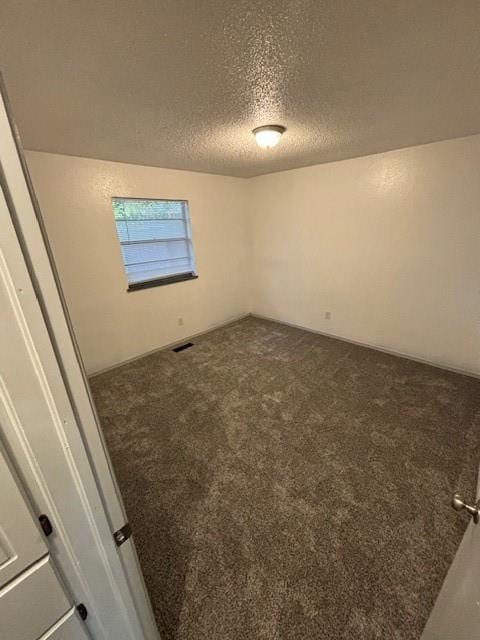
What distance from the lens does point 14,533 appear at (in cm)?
53

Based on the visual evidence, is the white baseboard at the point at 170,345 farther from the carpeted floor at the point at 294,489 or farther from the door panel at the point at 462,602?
the door panel at the point at 462,602

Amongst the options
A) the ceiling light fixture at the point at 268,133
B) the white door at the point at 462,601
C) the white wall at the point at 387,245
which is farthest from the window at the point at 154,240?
the white door at the point at 462,601

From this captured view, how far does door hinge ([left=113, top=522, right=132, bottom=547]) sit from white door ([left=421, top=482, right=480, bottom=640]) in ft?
2.69

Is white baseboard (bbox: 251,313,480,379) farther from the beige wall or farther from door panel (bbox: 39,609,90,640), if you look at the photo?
door panel (bbox: 39,609,90,640)

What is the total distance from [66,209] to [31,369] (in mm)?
2656

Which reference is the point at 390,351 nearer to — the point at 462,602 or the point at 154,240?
the point at 462,602

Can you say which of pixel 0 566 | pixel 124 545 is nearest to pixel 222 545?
pixel 124 545

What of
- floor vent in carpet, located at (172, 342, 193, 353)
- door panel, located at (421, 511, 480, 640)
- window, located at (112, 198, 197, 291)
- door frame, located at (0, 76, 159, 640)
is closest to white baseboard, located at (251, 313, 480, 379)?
floor vent in carpet, located at (172, 342, 193, 353)

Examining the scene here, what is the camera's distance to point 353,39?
105 cm

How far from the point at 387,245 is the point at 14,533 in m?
3.45

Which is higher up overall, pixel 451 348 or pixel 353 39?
pixel 353 39

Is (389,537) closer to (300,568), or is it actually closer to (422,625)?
(422,625)

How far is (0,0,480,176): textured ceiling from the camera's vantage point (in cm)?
90

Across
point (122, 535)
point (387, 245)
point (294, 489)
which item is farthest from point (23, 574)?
point (387, 245)
